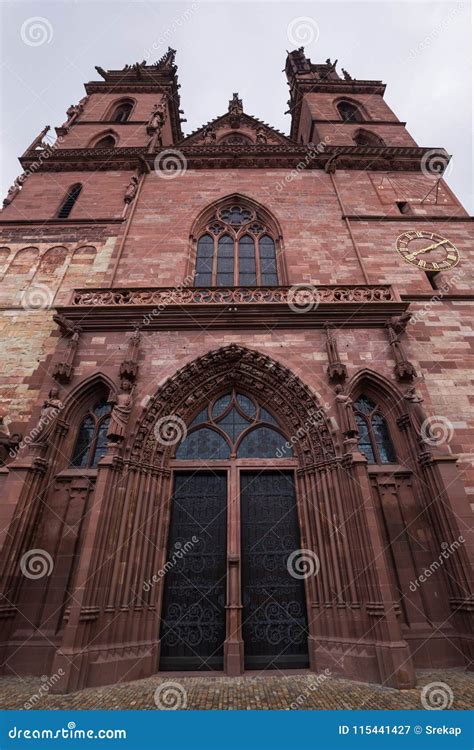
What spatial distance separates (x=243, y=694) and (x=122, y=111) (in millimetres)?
24775

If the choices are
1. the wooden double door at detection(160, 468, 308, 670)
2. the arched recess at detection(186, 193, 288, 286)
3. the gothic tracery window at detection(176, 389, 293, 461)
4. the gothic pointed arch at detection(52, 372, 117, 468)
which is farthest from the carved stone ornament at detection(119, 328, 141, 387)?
the arched recess at detection(186, 193, 288, 286)

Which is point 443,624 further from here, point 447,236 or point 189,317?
point 447,236

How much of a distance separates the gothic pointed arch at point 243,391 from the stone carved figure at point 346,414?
Result: 33 cm

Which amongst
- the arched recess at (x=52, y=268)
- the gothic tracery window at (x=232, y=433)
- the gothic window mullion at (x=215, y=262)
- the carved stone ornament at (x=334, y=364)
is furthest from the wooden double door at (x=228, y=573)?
the arched recess at (x=52, y=268)

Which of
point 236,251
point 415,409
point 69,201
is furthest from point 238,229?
point 415,409

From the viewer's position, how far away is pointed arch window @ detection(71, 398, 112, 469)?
717 centimetres

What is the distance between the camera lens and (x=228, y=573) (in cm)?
610

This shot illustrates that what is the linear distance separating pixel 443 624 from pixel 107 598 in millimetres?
5502

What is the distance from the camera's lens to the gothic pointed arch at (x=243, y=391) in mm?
7016

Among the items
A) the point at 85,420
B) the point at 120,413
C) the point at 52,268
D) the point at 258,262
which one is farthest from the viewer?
the point at 258,262

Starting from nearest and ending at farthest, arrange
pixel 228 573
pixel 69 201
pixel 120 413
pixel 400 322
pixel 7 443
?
pixel 228 573 < pixel 120 413 < pixel 7 443 < pixel 400 322 < pixel 69 201

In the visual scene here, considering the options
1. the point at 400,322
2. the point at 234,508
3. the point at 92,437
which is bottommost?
the point at 234,508

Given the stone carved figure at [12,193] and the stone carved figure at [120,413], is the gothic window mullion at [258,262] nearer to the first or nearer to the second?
the stone carved figure at [120,413]

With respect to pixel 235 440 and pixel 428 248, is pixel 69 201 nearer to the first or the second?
pixel 235 440
